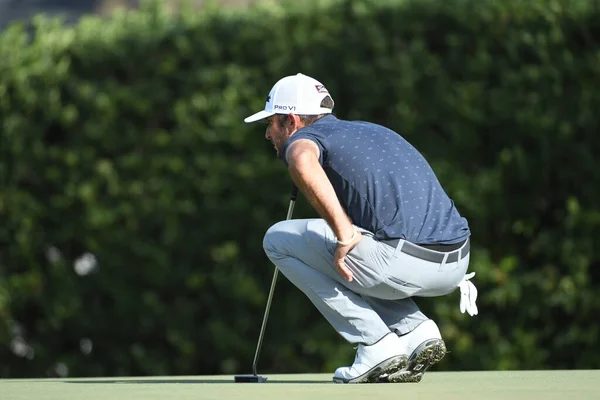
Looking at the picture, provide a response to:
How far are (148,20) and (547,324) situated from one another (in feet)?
12.1

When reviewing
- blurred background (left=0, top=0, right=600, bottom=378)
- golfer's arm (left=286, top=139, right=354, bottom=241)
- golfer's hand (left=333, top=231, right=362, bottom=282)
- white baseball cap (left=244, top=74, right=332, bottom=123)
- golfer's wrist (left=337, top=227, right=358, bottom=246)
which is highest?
white baseball cap (left=244, top=74, right=332, bottom=123)

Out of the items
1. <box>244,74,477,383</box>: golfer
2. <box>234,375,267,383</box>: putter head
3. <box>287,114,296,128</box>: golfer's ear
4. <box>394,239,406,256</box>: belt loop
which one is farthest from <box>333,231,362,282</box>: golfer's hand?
<box>234,375,267,383</box>: putter head

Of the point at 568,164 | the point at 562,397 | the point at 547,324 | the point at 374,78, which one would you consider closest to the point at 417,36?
the point at 374,78

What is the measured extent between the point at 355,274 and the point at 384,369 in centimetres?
44

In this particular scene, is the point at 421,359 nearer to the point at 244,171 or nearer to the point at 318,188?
the point at 318,188

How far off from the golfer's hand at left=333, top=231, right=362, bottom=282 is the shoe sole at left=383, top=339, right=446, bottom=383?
0.54m

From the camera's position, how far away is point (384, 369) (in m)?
5.66

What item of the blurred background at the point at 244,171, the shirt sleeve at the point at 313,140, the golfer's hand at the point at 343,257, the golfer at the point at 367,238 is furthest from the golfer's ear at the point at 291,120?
the blurred background at the point at 244,171

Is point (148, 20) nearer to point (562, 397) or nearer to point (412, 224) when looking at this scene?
point (412, 224)

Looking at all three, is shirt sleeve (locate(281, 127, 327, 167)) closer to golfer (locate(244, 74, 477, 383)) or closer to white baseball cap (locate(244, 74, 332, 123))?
golfer (locate(244, 74, 477, 383))

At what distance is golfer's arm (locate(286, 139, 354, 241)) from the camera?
5.33 metres

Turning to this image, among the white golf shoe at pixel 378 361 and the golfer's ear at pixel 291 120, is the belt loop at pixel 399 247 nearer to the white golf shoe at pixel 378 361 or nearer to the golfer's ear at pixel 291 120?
the white golf shoe at pixel 378 361

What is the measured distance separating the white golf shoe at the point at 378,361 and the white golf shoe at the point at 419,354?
0.16 feet

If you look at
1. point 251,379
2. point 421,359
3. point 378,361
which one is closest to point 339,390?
point 378,361
